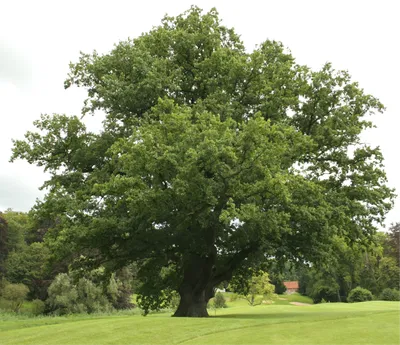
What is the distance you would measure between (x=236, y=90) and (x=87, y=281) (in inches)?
1095

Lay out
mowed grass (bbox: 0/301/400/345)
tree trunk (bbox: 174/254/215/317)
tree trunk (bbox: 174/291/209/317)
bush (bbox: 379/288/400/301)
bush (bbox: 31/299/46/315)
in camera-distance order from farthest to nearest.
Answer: bush (bbox: 379/288/400/301) < bush (bbox: 31/299/46/315) < tree trunk (bbox: 174/254/215/317) < tree trunk (bbox: 174/291/209/317) < mowed grass (bbox: 0/301/400/345)

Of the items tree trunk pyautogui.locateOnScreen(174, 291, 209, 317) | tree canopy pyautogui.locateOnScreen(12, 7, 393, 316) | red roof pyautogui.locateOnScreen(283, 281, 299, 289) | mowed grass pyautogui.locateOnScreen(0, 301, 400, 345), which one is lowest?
mowed grass pyautogui.locateOnScreen(0, 301, 400, 345)

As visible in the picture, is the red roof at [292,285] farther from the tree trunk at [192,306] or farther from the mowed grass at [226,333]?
the mowed grass at [226,333]

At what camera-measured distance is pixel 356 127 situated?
23.7 m

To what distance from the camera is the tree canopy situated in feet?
61.9

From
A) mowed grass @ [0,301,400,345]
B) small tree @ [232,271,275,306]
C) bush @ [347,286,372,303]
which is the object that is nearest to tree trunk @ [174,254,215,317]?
mowed grass @ [0,301,400,345]

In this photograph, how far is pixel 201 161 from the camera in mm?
18141

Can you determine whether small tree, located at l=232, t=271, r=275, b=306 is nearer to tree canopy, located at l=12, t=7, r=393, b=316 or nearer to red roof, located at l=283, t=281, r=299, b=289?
tree canopy, located at l=12, t=7, r=393, b=316

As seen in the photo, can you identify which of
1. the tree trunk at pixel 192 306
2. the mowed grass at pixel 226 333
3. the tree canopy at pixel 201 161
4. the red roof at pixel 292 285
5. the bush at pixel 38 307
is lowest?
the bush at pixel 38 307

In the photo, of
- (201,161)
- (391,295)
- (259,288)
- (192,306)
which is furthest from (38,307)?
(391,295)

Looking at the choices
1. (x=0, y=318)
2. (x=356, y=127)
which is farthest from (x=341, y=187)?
(x=0, y=318)

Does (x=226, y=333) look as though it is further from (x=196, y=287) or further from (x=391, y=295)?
(x=391, y=295)

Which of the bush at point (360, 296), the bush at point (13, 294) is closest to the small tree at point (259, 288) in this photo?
the bush at point (360, 296)

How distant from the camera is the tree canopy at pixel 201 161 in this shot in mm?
18875
